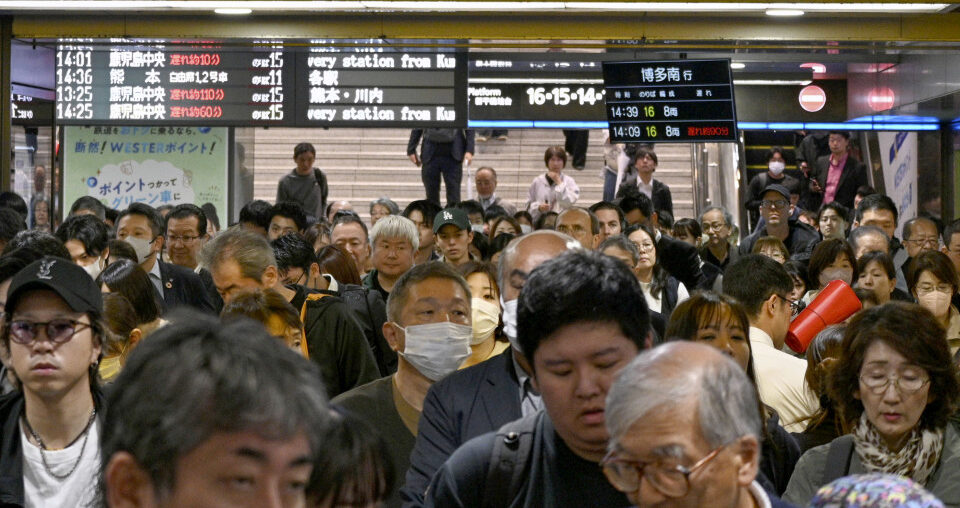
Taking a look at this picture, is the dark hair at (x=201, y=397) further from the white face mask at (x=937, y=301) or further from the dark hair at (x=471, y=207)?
the dark hair at (x=471, y=207)

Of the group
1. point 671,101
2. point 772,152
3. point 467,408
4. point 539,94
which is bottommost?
point 467,408

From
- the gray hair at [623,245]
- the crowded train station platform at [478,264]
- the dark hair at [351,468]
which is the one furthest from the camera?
the gray hair at [623,245]

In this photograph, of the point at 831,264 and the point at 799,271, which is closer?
the point at 831,264

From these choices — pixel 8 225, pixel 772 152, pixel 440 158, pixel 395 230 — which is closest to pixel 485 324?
pixel 395 230

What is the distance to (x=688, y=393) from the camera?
7.95 feet

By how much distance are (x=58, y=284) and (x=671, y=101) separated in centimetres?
1035

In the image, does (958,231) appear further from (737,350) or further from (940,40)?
(737,350)

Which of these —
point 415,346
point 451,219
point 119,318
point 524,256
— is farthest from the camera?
point 451,219

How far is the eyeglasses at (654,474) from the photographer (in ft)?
7.76

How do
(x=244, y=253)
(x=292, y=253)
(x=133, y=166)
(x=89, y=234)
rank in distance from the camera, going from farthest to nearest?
(x=133, y=166) → (x=89, y=234) → (x=292, y=253) → (x=244, y=253)

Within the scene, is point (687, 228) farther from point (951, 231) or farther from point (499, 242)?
point (499, 242)

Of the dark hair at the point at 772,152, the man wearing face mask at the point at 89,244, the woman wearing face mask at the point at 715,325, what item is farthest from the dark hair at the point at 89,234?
the dark hair at the point at 772,152

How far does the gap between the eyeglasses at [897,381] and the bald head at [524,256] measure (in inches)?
39.6

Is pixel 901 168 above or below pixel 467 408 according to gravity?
above
